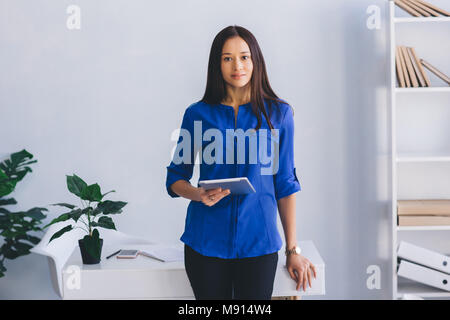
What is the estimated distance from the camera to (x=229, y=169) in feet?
5.52

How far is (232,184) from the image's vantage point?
1.55 metres

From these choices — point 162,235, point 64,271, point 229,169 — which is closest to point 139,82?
point 162,235

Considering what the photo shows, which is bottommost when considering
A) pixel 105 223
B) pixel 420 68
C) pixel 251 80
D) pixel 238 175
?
pixel 105 223

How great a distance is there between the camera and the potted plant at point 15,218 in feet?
9.00

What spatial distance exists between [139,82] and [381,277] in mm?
1826

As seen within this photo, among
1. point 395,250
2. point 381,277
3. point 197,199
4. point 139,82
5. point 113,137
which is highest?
point 139,82

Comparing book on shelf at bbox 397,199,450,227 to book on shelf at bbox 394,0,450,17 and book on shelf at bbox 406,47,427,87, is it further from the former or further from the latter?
book on shelf at bbox 394,0,450,17

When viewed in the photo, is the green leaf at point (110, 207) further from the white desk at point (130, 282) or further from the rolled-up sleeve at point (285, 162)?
the rolled-up sleeve at point (285, 162)

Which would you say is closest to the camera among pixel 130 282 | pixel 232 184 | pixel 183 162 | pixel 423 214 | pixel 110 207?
pixel 232 184

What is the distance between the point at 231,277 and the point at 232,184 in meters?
0.33

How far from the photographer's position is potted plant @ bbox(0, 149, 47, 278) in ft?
9.00

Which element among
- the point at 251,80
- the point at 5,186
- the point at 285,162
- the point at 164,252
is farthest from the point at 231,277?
the point at 5,186

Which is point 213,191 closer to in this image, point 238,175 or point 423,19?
point 238,175

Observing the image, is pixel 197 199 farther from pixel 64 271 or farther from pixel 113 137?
pixel 113 137
